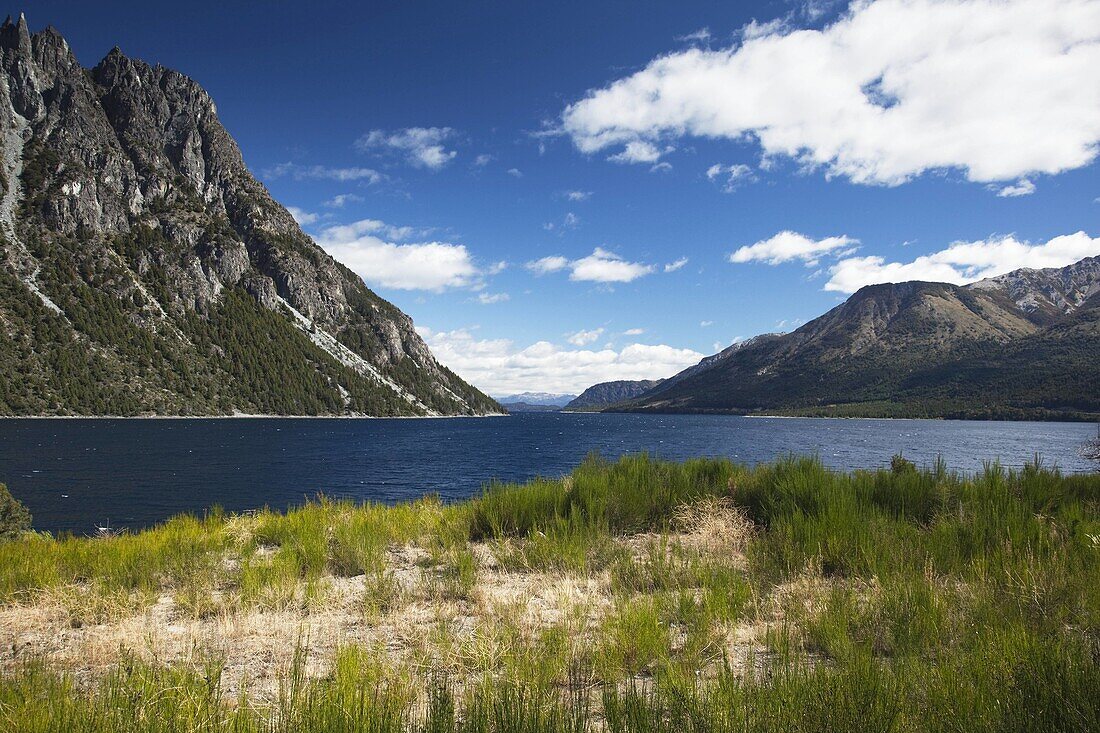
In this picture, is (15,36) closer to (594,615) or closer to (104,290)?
(104,290)

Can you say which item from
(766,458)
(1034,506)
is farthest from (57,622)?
(766,458)

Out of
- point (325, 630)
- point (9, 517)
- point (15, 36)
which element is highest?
point (15, 36)

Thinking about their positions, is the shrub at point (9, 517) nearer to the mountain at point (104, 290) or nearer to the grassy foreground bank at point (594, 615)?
the grassy foreground bank at point (594, 615)

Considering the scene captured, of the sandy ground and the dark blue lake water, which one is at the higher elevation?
the sandy ground

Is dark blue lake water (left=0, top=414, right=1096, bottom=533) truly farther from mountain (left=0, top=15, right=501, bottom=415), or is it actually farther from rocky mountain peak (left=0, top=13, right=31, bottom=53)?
rocky mountain peak (left=0, top=13, right=31, bottom=53)

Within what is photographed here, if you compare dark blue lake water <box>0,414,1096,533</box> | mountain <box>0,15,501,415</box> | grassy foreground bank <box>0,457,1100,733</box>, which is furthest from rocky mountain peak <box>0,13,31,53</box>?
grassy foreground bank <box>0,457,1100,733</box>

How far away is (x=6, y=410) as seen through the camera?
107m

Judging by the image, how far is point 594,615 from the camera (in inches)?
206

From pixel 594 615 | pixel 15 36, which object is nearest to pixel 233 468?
pixel 594 615

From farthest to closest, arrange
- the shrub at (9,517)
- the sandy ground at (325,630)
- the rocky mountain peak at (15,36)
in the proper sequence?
the rocky mountain peak at (15,36) < the shrub at (9,517) < the sandy ground at (325,630)

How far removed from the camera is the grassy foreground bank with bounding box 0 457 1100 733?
2820mm

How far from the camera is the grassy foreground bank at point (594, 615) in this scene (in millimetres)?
2820

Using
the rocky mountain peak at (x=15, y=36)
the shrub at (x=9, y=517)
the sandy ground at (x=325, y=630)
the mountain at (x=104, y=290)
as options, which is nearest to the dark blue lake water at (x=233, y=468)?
the sandy ground at (x=325, y=630)

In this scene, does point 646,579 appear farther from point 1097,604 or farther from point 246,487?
point 246,487
